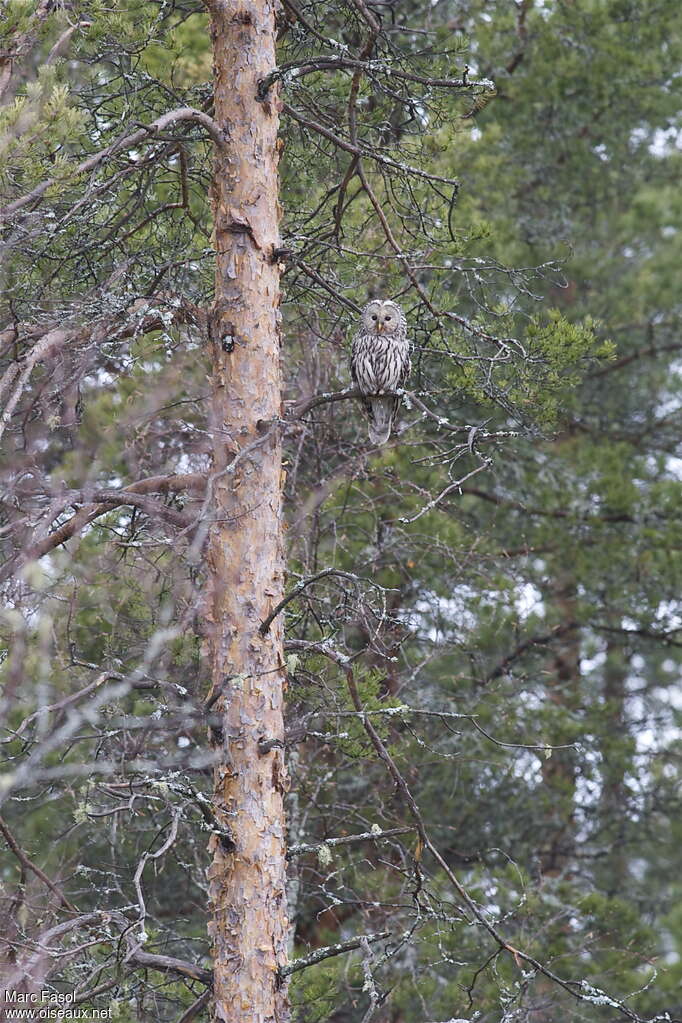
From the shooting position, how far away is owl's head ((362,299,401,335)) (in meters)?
7.34

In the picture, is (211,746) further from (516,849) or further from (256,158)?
(516,849)

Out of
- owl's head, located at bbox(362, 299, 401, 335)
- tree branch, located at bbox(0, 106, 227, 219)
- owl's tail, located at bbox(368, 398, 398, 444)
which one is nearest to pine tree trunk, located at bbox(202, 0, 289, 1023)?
tree branch, located at bbox(0, 106, 227, 219)

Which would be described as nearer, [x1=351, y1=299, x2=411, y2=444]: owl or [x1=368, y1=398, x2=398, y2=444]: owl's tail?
[x1=351, y1=299, x2=411, y2=444]: owl

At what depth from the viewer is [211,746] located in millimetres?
5340

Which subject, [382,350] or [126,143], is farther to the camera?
[382,350]

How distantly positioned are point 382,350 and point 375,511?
1534 mm

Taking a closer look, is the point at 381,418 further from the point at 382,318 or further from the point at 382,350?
the point at 382,318

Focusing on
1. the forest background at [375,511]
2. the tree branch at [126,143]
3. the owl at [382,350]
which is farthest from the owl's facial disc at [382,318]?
the tree branch at [126,143]

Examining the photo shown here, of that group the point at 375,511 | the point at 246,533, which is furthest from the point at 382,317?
the point at 246,533

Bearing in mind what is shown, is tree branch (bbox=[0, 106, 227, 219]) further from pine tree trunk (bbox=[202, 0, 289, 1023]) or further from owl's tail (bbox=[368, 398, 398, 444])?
owl's tail (bbox=[368, 398, 398, 444])

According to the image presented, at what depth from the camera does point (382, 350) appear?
24.2 feet

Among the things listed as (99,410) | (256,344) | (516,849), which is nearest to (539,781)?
(516,849)

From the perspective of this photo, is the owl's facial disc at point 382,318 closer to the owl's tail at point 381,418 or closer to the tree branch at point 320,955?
Answer: the owl's tail at point 381,418

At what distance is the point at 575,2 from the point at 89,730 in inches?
301
